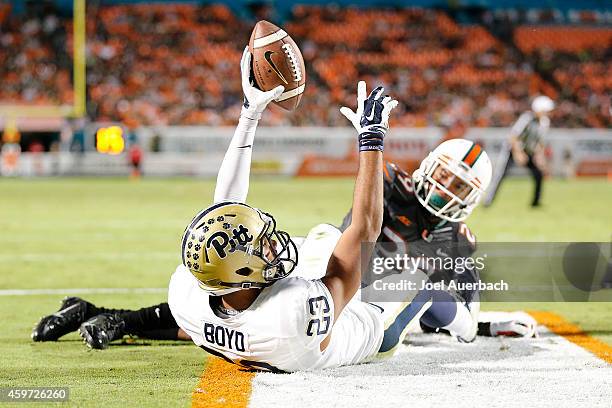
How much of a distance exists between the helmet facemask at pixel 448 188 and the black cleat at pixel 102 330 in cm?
155

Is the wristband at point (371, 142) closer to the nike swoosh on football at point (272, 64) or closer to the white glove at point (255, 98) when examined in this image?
the white glove at point (255, 98)

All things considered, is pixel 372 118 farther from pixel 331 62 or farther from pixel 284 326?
pixel 331 62

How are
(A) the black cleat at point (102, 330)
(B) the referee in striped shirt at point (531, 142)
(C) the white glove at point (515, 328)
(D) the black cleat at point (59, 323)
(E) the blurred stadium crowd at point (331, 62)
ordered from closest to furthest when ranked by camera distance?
1. (A) the black cleat at point (102, 330)
2. (D) the black cleat at point (59, 323)
3. (C) the white glove at point (515, 328)
4. (B) the referee in striped shirt at point (531, 142)
5. (E) the blurred stadium crowd at point (331, 62)

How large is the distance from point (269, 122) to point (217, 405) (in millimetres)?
20698

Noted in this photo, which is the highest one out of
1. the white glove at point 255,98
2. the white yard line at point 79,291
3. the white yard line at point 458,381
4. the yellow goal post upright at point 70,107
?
the yellow goal post upright at point 70,107

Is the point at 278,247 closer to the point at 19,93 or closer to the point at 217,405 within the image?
the point at 217,405

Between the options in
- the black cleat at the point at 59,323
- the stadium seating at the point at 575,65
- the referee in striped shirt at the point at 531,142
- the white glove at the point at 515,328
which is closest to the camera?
the black cleat at the point at 59,323

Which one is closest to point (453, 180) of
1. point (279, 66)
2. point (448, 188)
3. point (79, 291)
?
point (448, 188)

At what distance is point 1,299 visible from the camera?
5457 mm

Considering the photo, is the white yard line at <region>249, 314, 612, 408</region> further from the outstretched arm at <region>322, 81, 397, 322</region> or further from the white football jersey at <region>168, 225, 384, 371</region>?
the outstretched arm at <region>322, 81, 397, 322</region>

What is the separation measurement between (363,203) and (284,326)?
512mm

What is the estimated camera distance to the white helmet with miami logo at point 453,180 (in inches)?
169

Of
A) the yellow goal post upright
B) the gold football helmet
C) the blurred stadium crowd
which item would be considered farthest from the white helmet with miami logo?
the blurred stadium crowd

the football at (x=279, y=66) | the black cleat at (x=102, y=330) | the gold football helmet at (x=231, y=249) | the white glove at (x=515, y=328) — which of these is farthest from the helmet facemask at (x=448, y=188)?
the black cleat at (x=102, y=330)
